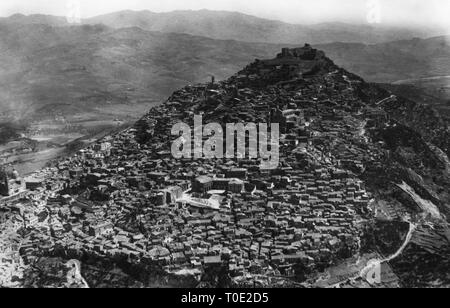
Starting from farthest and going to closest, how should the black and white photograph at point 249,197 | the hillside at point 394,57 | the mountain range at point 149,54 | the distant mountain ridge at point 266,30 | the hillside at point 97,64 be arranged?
the distant mountain ridge at point 266,30 < the hillside at point 394,57 < the mountain range at point 149,54 < the hillside at point 97,64 < the black and white photograph at point 249,197

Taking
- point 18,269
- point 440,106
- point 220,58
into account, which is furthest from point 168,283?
point 220,58

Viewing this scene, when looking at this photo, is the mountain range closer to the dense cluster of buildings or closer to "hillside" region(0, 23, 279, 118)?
"hillside" region(0, 23, 279, 118)

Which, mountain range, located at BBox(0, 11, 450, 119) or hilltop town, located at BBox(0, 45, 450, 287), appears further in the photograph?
mountain range, located at BBox(0, 11, 450, 119)

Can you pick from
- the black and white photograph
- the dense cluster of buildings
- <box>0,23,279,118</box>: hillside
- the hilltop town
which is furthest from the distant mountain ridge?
the hilltop town

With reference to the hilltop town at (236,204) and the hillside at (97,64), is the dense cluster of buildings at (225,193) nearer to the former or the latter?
the hilltop town at (236,204)

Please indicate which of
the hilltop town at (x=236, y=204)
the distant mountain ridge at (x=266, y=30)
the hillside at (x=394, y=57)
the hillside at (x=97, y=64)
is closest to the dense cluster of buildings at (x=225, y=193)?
the hilltop town at (x=236, y=204)

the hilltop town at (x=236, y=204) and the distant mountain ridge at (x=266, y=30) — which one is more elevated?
the distant mountain ridge at (x=266, y=30)

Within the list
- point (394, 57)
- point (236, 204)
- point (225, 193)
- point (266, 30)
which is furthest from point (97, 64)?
point (236, 204)

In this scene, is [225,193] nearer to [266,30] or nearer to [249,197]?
[249,197]
